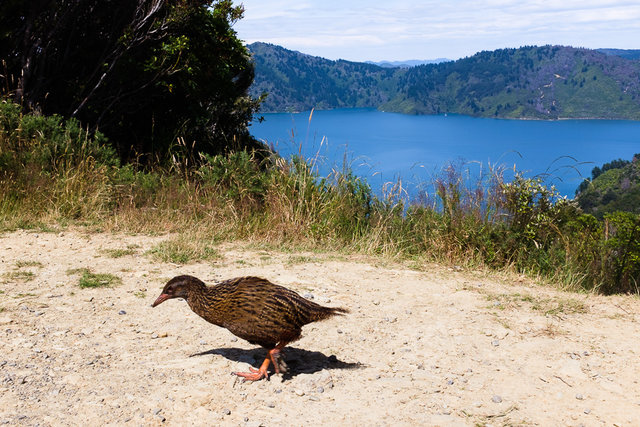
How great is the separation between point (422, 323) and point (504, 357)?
2.52 ft

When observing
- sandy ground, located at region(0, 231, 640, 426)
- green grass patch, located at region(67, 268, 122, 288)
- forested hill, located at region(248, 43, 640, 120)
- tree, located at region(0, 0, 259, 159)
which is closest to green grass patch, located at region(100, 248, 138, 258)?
sandy ground, located at region(0, 231, 640, 426)

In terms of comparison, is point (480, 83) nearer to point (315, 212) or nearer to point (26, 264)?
point (315, 212)

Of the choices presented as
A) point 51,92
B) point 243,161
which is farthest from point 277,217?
point 51,92

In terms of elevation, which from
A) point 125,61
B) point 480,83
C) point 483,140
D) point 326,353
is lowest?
point 483,140

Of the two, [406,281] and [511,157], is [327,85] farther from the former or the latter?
[406,281]

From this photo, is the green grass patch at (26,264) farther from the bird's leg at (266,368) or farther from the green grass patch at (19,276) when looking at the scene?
the bird's leg at (266,368)

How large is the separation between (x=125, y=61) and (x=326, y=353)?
322 inches

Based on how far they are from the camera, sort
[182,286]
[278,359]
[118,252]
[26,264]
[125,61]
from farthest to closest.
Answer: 1. [125,61]
2. [118,252]
3. [26,264]
4. [278,359]
5. [182,286]

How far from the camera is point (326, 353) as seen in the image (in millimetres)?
4273

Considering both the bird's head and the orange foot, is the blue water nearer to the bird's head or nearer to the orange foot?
the bird's head

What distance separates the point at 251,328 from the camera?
3641 millimetres

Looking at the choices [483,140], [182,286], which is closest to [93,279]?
[182,286]

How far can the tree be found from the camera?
9.97 meters

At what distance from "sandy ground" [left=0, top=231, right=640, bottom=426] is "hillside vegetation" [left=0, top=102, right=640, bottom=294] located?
0.87 metres
